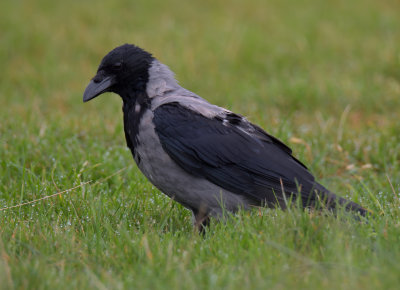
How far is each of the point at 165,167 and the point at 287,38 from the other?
7148 millimetres

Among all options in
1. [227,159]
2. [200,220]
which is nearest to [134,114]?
[227,159]

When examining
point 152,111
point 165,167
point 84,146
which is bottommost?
point 84,146

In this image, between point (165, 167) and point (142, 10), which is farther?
point (142, 10)

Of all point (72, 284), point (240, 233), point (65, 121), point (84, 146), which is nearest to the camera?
point (72, 284)

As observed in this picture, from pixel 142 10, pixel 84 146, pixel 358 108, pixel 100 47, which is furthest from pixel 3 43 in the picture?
pixel 358 108

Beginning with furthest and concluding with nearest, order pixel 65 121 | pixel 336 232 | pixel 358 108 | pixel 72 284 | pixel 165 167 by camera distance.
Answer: pixel 358 108 → pixel 65 121 → pixel 165 167 → pixel 336 232 → pixel 72 284

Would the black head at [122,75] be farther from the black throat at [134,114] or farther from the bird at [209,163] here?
the bird at [209,163]

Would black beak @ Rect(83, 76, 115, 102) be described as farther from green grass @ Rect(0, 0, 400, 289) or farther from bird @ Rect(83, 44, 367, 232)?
green grass @ Rect(0, 0, 400, 289)

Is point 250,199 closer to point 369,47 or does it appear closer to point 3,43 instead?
point 369,47

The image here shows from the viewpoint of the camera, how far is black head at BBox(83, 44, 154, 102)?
175 inches

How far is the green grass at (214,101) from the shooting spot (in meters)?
3.03

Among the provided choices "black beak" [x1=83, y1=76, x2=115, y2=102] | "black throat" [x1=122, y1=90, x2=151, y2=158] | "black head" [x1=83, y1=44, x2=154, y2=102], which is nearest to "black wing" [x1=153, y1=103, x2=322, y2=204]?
"black throat" [x1=122, y1=90, x2=151, y2=158]

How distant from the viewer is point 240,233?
11.4ft

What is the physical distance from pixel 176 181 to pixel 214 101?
185 inches
